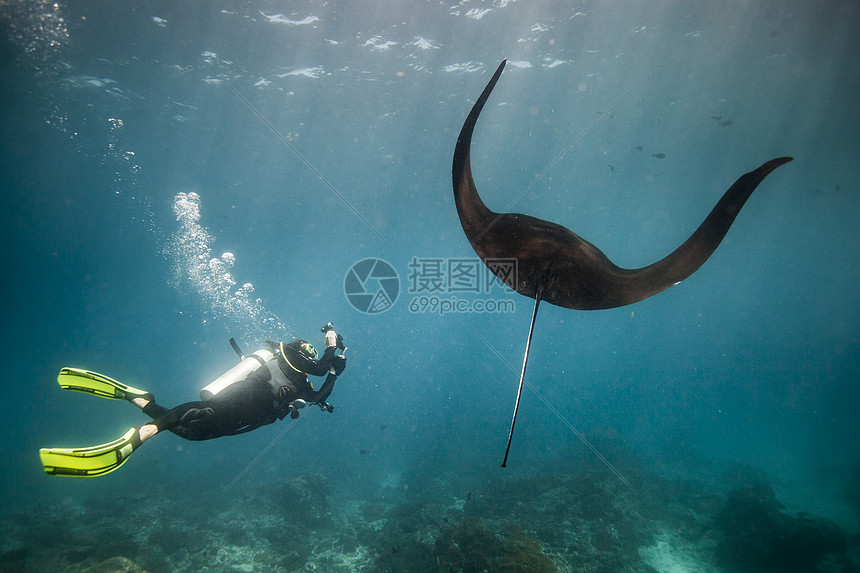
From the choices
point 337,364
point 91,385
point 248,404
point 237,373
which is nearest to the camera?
point 91,385

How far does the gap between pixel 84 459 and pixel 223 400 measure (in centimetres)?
132

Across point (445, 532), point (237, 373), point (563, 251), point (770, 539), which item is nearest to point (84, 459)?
point (237, 373)

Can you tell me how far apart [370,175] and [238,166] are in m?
10.0

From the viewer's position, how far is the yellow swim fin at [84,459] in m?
3.01

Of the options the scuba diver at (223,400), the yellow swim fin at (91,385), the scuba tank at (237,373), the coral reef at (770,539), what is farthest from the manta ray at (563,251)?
the coral reef at (770,539)

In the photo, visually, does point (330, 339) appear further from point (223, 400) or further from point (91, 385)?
point (91, 385)

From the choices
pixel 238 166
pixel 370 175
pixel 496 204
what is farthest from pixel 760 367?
pixel 238 166

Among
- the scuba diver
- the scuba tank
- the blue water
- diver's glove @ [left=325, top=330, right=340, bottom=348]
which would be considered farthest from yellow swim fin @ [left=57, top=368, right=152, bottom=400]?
the blue water

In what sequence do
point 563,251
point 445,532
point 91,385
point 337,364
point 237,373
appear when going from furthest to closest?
point 445,532 < point 337,364 < point 237,373 < point 91,385 < point 563,251

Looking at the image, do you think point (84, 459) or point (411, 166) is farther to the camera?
point (411, 166)

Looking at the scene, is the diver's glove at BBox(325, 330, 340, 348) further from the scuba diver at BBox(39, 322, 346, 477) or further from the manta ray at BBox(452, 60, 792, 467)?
the manta ray at BBox(452, 60, 792, 467)

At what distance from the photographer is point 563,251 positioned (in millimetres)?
2785

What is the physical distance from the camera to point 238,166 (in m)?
23.2

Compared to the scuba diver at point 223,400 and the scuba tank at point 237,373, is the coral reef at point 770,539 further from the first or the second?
the scuba tank at point 237,373
